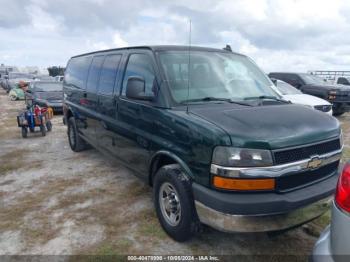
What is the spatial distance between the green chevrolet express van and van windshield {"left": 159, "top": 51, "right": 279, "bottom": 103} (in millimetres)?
13

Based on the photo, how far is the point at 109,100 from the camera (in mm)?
4430

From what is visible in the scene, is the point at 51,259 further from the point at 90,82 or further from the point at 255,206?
the point at 90,82

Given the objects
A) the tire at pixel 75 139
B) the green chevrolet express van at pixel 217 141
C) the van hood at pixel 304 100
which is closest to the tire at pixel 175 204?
the green chevrolet express van at pixel 217 141

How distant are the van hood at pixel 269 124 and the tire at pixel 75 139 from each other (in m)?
4.21

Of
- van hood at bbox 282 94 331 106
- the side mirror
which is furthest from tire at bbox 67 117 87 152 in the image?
van hood at bbox 282 94 331 106

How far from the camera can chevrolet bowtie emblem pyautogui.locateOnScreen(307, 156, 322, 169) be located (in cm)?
273

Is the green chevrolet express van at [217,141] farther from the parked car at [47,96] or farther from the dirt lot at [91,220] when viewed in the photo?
the parked car at [47,96]

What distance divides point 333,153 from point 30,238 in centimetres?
338

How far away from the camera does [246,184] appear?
8.23 ft

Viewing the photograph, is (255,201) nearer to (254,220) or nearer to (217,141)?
(254,220)

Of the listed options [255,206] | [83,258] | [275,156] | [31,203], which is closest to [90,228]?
[83,258]

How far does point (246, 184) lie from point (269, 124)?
23.5 inches

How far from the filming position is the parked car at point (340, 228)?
67.8 inches

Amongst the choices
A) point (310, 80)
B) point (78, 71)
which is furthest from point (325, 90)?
point (78, 71)
